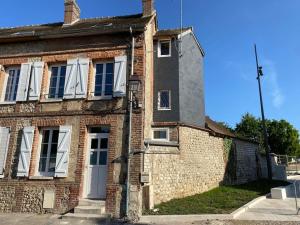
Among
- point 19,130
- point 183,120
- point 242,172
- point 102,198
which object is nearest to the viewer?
point 102,198

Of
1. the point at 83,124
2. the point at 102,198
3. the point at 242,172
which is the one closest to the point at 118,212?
the point at 102,198

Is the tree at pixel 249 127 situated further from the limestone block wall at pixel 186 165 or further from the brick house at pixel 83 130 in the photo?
the brick house at pixel 83 130

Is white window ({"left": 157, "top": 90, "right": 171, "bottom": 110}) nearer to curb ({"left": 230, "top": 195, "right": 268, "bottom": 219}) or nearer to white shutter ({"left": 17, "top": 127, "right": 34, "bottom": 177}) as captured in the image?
curb ({"left": 230, "top": 195, "right": 268, "bottom": 219})

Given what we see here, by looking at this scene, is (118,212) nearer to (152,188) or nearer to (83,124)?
(152,188)

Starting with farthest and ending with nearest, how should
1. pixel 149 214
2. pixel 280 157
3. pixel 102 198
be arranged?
pixel 280 157
pixel 102 198
pixel 149 214

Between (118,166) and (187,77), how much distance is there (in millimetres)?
6878

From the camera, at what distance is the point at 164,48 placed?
14.1 m

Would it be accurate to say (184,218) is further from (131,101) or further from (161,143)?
(131,101)

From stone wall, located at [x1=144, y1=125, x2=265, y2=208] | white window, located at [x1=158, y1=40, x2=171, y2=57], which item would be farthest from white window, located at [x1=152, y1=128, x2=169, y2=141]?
white window, located at [x1=158, y1=40, x2=171, y2=57]

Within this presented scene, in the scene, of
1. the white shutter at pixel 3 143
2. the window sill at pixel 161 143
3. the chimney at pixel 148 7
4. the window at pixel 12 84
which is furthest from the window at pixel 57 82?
the chimney at pixel 148 7

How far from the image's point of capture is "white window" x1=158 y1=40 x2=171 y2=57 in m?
13.9

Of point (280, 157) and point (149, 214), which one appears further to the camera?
point (280, 157)

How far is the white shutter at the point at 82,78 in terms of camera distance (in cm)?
1014

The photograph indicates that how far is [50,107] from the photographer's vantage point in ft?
33.8
